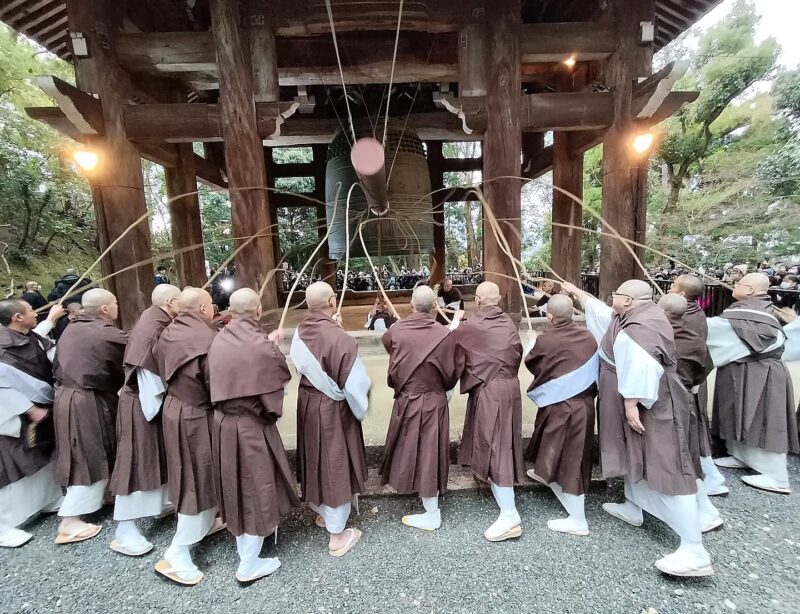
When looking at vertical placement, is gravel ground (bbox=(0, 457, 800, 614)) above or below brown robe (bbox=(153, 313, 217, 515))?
below

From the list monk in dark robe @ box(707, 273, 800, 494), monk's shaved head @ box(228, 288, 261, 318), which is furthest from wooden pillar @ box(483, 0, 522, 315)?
monk's shaved head @ box(228, 288, 261, 318)

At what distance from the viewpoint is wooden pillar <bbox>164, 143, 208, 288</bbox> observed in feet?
21.1

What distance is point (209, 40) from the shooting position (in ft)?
13.6

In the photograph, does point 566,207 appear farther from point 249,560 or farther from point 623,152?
point 249,560

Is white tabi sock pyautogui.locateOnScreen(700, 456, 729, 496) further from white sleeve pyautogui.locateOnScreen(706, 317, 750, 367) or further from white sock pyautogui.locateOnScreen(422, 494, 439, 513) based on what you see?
white sock pyautogui.locateOnScreen(422, 494, 439, 513)

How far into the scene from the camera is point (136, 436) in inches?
96.3

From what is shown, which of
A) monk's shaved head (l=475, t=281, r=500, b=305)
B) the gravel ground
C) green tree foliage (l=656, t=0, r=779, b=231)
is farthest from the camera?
green tree foliage (l=656, t=0, r=779, b=231)

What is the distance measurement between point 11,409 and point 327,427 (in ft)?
6.47

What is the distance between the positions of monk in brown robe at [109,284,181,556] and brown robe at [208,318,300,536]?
1.57ft

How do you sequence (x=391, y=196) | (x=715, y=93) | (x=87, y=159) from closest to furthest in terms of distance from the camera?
1. (x=87, y=159)
2. (x=391, y=196)
3. (x=715, y=93)

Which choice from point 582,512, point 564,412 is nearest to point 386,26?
point 564,412

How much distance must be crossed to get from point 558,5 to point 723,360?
504 cm

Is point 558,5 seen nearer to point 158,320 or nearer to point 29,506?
point 158,320

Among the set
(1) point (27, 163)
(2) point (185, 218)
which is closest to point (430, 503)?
(2) point (185, 218)
